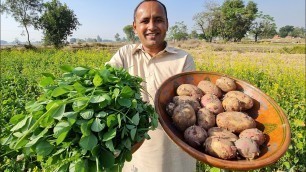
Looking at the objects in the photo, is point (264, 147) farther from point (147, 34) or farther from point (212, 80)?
point (147, 34)

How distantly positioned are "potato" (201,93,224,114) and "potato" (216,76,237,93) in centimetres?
13

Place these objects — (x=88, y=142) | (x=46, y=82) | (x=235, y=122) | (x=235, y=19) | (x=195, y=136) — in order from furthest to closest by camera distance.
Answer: (x=235, y=19) < (x=235, y=122) < (x=195, y=136) < (x=46, y=82) < (x=88, y=142)

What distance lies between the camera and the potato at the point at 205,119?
1635mm

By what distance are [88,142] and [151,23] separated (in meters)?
1.00

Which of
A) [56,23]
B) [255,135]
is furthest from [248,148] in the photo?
[56,23]

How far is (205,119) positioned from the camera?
5.39ft

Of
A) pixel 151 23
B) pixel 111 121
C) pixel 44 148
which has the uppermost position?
pixel 151 23

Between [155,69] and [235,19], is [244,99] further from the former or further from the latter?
[235,19]

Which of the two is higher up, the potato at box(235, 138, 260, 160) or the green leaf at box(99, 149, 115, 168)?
the green leaf at box(99, 149, 115, 168)

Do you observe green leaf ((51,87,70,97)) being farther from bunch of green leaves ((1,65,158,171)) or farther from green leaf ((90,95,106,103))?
green leaf ((90,95,106,103))

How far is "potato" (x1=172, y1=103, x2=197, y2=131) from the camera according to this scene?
1585 mm

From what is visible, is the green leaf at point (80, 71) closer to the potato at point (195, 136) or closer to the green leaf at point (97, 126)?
the green leaf at point (97, 126)

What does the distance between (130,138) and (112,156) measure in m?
0.12

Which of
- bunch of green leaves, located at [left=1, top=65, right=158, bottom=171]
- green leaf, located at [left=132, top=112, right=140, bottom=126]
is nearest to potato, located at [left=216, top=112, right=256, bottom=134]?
bunch of green leaves, located at [left=1, top=65, right=158, bottom=171]
